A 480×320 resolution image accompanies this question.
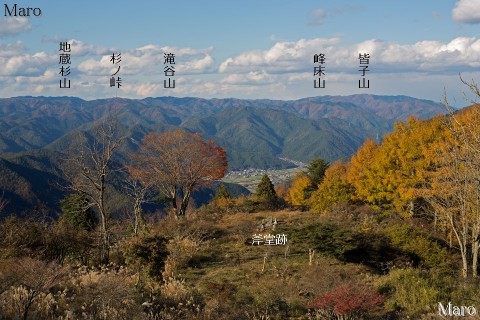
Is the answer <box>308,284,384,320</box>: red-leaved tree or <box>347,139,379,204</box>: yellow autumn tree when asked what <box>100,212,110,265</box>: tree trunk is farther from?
<box>347,139,379,204</box>: yellow autumn tree

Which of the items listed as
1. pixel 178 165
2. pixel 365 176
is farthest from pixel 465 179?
pixel 178 165

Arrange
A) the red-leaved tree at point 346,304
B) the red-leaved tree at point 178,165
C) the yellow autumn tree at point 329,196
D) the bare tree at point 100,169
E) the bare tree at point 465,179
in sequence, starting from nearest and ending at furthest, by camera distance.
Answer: the red-leaved tree at point 346,304
the bare tree at point 465,179
the bare tree at point 100,169
the yellow autumn tree at point 329,196
the red-leaved tree at point 178,165

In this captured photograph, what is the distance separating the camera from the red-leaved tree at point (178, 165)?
32.0 m

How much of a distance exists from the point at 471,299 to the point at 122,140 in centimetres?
1401

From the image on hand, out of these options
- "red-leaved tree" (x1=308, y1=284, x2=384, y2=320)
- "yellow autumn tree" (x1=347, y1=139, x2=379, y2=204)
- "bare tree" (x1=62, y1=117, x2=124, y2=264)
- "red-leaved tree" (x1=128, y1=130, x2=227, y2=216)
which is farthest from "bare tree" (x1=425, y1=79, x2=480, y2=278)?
"red-leaved tree" (x1=128, y1=130, x2=227, y2=216)

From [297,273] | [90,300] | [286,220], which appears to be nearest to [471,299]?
[297,273]

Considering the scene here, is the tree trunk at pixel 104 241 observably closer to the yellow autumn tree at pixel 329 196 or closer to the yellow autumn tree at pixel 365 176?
the yellow autumn tree at pixel 329 196

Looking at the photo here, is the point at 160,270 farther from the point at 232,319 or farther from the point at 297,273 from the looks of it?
the point at 232,319

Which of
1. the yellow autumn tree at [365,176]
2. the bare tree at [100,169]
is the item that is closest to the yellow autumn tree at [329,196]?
the yellow autumn tree at [365,176]

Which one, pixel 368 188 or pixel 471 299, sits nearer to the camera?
pixel 471 299

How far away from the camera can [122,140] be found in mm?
18047

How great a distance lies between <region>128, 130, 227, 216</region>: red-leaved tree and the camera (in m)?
32.0

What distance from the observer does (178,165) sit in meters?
32.1

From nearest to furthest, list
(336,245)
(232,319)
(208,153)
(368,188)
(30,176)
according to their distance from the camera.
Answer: (232,319), (336,245), (368,188), (208,153), (30,176)
